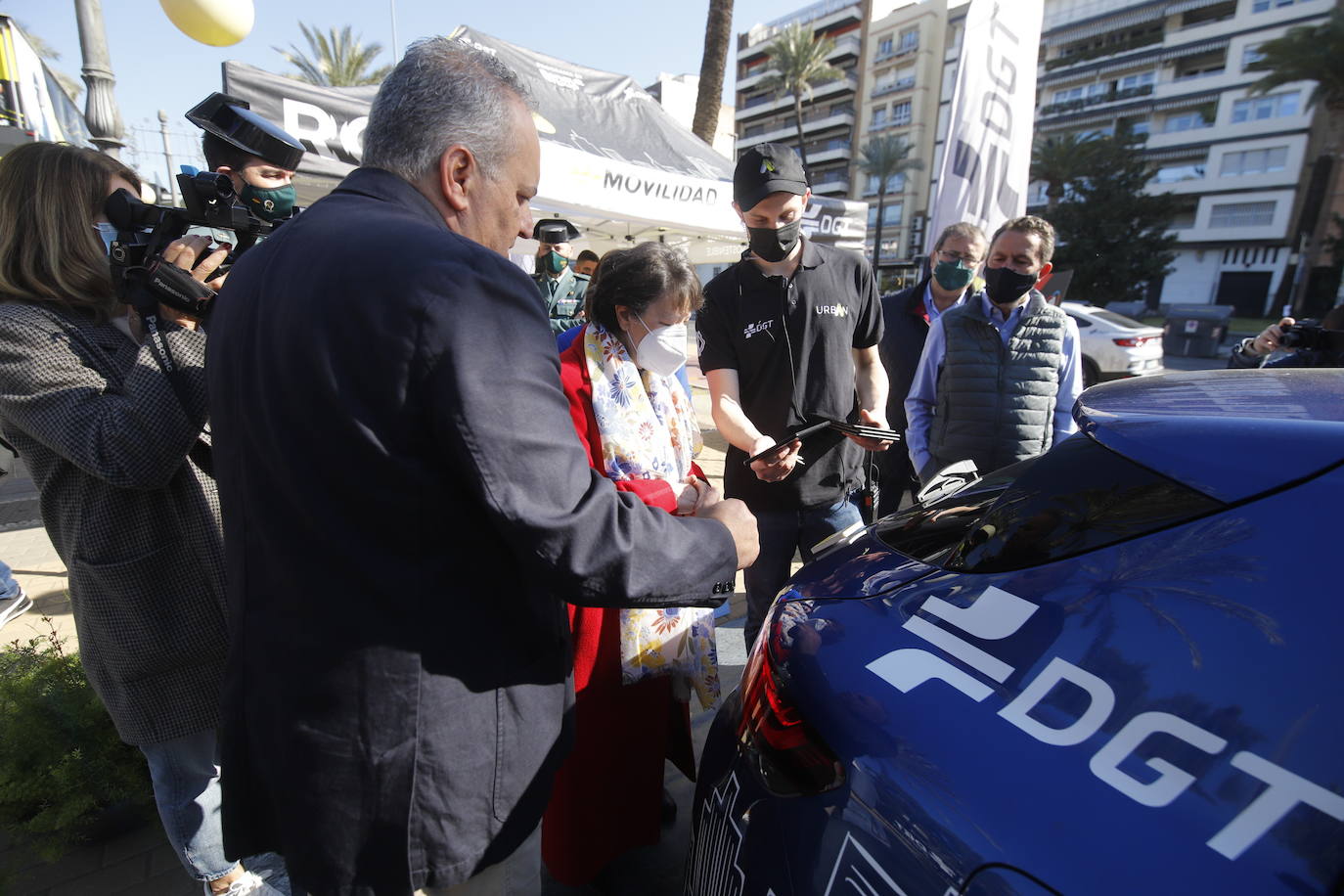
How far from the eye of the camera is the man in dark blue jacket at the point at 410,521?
0.90 m

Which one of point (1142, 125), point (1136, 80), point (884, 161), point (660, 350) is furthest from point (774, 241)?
point (1136, 80)

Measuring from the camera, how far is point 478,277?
36.0 inches

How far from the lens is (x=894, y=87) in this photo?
52531 millimetres

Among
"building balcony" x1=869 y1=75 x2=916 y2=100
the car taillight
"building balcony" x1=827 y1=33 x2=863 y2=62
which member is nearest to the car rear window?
the car taillight

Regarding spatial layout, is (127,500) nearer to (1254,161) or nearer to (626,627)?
(626,627)

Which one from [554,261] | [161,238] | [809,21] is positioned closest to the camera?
[161,238]

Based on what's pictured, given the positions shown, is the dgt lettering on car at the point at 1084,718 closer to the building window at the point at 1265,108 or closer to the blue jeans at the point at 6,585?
the blue jeans at the point at 6,585

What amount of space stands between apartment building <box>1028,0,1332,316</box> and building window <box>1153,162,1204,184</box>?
0.19 feet

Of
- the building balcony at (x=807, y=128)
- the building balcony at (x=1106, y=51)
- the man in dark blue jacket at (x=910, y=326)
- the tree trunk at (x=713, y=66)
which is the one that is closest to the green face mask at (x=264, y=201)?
the man in dark blue jacket at (x=910, y=326)

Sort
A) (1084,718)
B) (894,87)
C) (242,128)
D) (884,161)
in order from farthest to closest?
(894,87)
(884,161)
(242,128)
(1084,718)

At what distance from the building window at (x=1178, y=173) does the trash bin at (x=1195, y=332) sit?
1068 inches

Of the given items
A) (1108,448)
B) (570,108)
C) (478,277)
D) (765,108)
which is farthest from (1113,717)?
(765,108)

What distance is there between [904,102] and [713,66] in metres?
50.7

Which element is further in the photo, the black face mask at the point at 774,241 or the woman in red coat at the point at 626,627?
the black face mask at the point at 774,241
